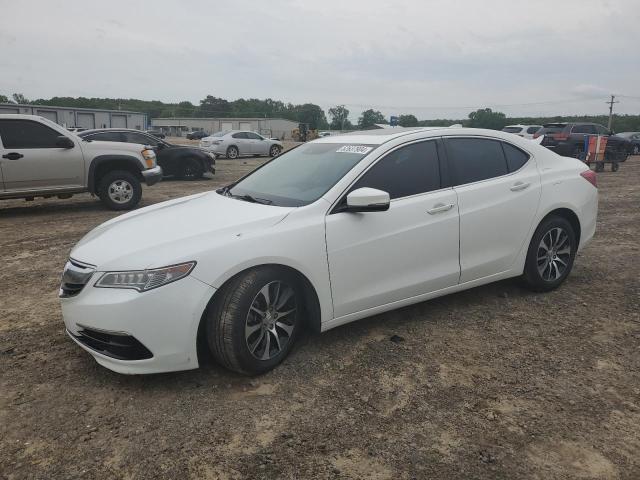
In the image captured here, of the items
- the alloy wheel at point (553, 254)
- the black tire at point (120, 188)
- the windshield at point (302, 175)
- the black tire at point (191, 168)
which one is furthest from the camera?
the black tire at point (191, 168)

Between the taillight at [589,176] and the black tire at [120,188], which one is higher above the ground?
the taillight at [589,176]

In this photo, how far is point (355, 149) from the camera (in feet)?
12.9

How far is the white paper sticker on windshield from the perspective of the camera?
12.5 ft

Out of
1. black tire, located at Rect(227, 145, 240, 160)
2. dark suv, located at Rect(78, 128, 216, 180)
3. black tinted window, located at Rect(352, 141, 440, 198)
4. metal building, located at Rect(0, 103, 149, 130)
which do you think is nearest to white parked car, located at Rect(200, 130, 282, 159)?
black tire, located at Rect(227, 145, 240, 160)

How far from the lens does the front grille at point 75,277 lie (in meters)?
3.06

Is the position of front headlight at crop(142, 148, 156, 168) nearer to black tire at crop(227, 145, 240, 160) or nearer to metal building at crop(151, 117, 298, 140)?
black tire at crop(227, 145, 240, 160)

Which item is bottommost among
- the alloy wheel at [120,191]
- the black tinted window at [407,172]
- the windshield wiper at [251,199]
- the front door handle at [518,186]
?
the alloy wheel at [120,191]

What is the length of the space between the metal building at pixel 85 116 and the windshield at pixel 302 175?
4293cm

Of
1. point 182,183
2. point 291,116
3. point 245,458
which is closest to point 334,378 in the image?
point 245,458

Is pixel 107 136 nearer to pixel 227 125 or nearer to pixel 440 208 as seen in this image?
pixel 440 208

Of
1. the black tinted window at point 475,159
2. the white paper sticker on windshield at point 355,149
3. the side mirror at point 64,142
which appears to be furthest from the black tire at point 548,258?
the side mirror at point 64,142

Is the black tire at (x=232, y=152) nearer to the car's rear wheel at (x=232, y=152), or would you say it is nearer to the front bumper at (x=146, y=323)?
the car's rear wheel at (x=232, y=152)

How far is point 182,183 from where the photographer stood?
14.4m

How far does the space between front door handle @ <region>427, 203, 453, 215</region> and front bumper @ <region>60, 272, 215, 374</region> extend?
180 cm
